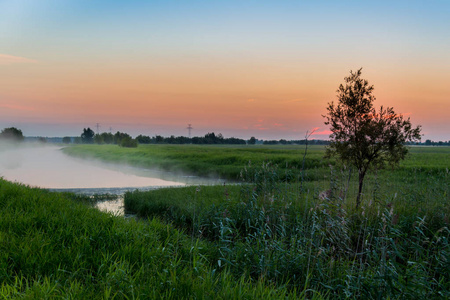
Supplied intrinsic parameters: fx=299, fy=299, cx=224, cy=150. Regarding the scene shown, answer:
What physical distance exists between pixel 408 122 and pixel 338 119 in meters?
2.32

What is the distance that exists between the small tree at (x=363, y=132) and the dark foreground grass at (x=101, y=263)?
6697 mm

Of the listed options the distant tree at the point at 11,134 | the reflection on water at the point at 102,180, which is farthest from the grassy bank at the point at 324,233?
the distant tree at the point at 11,134

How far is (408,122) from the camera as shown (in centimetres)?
1052

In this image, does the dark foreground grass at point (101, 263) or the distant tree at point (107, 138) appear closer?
the dark foreground grass at point (101, 263)

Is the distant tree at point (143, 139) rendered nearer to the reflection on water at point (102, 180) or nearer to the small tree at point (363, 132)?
the reflection on water at point (102, 180)

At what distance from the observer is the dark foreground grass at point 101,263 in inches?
169

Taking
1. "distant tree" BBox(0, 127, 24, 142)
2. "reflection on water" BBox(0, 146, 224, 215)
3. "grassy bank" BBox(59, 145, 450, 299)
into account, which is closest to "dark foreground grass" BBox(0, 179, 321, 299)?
"grassy bank" BBox(59, 145, 450, 299)

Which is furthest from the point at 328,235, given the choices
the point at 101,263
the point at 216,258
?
the point at 101,263

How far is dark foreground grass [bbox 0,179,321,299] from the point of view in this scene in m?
4.29

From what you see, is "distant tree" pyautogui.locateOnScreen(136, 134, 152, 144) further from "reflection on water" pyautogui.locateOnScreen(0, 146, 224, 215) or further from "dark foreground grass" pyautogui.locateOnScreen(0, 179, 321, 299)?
"dark foreground grass" pyautogui.locateOnScreen(0, 179, 321, 299)

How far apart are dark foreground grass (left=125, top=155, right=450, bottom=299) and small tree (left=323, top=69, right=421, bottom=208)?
3.72 feet

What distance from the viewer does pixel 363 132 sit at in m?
10.8

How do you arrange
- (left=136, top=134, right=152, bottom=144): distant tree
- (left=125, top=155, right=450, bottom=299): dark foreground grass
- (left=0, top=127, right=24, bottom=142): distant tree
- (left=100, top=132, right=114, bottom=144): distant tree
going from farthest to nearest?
1. (left=136, top=134, right=152, bottom=144): distant tree
2. (left=100, top=132, right=114, bottom=144): distant tree
3. (left=0, top=127, right=24, bottom=142): distant tree
4. (left=125, top=155, right=450, bottom=299): dark foreground grass

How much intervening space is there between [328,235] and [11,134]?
580 ft
